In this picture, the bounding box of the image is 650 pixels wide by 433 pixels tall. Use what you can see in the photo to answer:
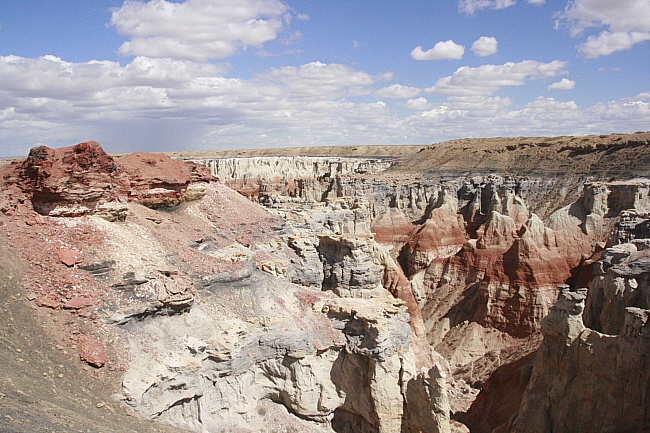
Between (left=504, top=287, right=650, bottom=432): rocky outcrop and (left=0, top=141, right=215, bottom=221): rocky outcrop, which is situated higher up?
(left=0, top=141, right=215, bottom=221): rocky outcrop

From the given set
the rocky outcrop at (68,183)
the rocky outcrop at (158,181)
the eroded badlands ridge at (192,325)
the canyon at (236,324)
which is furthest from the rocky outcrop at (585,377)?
the rocky outcrop at (158,181)

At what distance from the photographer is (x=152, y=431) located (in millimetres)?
9867

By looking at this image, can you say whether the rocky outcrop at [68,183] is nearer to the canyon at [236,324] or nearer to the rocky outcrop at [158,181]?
the canyon at [236,324]

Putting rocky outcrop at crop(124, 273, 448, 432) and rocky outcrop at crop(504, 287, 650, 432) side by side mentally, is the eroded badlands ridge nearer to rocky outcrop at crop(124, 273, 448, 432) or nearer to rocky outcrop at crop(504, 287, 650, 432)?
rocky outcrop at crop(124, 273, 448, 432)

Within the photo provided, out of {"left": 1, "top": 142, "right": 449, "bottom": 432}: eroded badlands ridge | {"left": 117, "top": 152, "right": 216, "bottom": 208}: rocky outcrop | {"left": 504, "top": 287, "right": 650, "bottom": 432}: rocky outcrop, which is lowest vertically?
{"left": 504, "top": 287, "right": 650, "bottom": 432}: rocky outcrop

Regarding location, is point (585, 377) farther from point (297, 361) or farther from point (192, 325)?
point (192, 325)

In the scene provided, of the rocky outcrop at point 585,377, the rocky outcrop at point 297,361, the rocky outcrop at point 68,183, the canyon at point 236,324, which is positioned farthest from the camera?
the rocky outcrop at point 585,377

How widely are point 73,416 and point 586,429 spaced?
15.7 m

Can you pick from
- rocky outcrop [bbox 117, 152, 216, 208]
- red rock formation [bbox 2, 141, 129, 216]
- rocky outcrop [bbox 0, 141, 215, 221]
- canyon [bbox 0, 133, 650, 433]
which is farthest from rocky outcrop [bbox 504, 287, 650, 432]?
rocky outcrop [bbox 117, 152, 216, 208]

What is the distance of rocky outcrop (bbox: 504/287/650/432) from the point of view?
15.3m

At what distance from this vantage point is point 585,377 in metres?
16.9

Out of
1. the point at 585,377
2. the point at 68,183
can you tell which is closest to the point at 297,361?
the point at 68,183

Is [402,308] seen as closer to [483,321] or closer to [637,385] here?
[637,385]

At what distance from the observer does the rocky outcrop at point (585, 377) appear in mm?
15297
